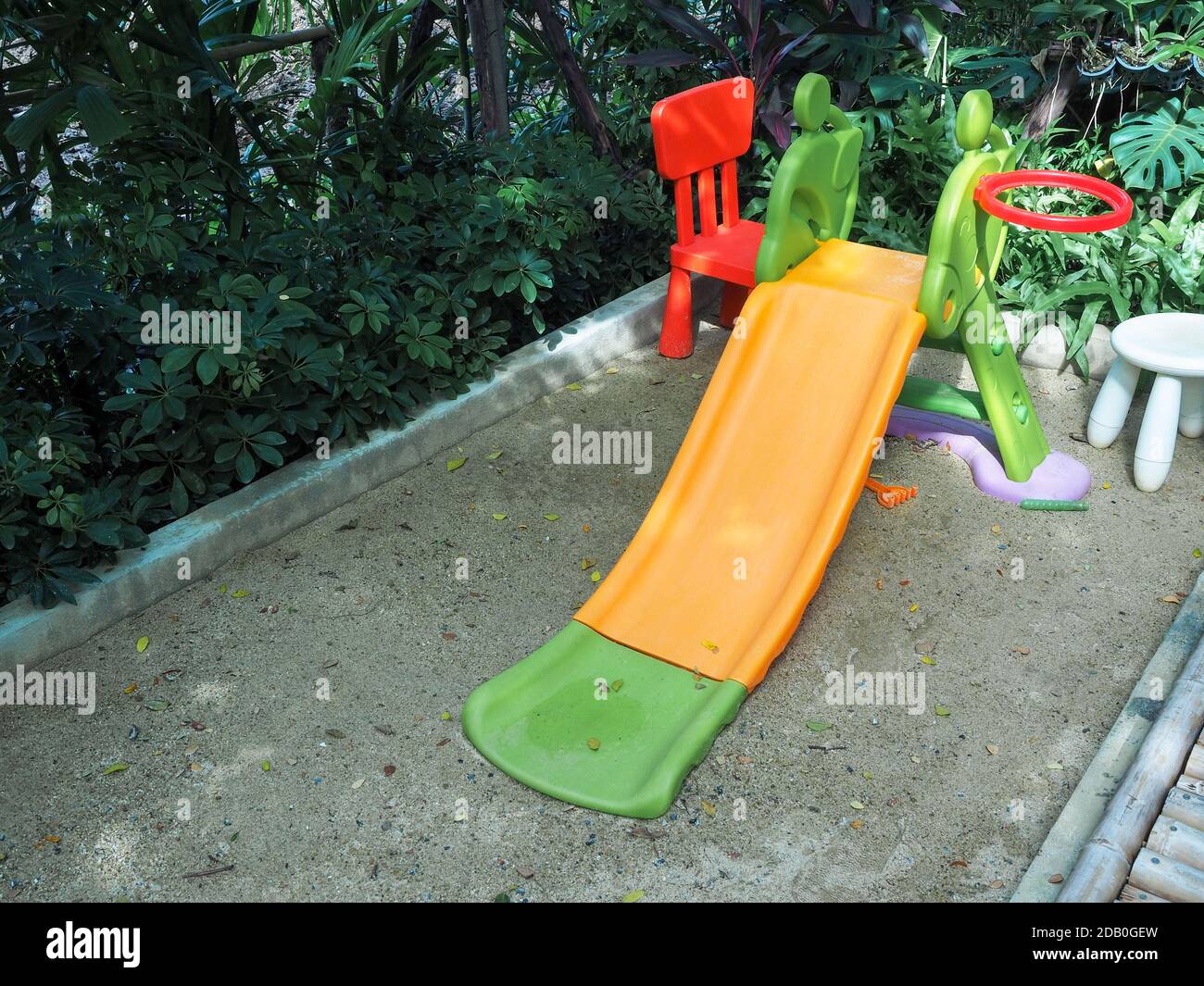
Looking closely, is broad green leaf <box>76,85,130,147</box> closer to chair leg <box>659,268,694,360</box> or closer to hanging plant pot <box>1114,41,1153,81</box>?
chair leg <box>659,268,694,360</box>

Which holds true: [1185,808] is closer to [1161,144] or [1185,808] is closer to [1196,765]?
[1196,765]

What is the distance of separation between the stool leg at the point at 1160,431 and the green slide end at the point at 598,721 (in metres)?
1.76

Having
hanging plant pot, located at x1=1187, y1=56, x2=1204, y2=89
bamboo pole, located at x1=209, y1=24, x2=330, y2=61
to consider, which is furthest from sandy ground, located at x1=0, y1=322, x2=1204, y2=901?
hanging plant pot, located at x1=1187, y1=56, x2=1204, y2=89

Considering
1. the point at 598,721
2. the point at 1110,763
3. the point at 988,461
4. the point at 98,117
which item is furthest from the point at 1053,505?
the point at 98,117

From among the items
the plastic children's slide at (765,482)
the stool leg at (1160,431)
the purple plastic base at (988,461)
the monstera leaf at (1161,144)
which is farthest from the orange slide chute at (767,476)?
the monstera leaf at (1161,144)

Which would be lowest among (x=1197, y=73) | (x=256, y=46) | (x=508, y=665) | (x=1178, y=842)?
(x=508, y=665)

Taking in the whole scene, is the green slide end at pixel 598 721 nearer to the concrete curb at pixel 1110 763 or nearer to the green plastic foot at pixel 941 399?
the concrete curb at pixel 1110 763

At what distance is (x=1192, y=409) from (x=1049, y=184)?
112cm

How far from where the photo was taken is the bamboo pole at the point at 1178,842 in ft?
8.25

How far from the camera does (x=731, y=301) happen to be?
16.5ft

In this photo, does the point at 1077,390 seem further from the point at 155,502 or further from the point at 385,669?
the point at 155,502

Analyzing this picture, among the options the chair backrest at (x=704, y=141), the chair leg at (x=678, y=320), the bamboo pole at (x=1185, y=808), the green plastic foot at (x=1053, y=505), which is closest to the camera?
the bamboo pole at (x=1185, y=808)

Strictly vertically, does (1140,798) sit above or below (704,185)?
below

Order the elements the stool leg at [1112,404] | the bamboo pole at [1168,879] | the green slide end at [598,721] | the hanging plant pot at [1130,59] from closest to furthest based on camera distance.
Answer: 1. the bamboo pole at [1168,879]
2. the green slide end at [598,721]
3. the stool leg at [1112,404]
4. the hanging plant pot at [1130,59]
